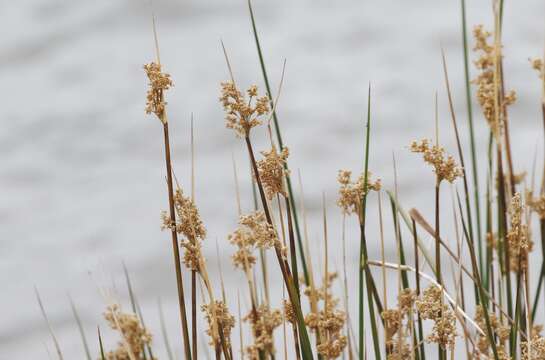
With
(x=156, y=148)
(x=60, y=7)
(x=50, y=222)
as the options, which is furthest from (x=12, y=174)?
(x=60, y=7)

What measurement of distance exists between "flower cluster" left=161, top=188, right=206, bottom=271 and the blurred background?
1391mm

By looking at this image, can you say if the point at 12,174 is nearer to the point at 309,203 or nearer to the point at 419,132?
the point at 309,203

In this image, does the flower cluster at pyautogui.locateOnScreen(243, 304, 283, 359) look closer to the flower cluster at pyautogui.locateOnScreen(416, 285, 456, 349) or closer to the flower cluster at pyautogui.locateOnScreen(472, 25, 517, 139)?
the flower cluster at pyautogui.locateOnScreen(416, 285, 456, 349)

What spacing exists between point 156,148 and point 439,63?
872mm

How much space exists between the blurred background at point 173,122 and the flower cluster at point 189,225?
1.39m

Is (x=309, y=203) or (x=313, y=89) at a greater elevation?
(x=313, y=89)

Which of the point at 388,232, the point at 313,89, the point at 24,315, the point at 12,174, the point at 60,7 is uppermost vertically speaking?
the point at 60,7

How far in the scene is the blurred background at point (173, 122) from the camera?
214 centimetres

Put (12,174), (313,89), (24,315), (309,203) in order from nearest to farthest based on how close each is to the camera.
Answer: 1. (24,315)
2. (309,203)
3. (12,174)
4. (313,89)

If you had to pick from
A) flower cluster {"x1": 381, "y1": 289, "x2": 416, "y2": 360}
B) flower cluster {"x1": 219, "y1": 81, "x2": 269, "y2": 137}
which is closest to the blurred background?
flower cluster {"x1": 381, "y1": 289, "x2": 416, "y2": 360}

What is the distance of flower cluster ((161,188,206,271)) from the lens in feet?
1.89

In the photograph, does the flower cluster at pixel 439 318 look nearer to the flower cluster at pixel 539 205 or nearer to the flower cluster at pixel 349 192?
the flower cluster at pixel 349 192

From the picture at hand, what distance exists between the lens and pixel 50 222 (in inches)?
90.1

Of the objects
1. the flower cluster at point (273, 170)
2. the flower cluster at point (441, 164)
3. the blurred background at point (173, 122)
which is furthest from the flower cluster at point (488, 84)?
the blurred background at point (173, 122)
